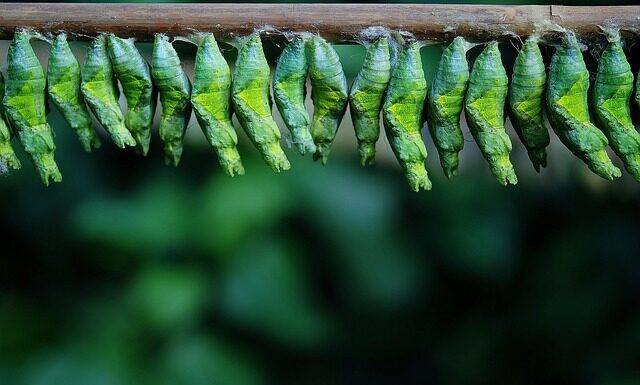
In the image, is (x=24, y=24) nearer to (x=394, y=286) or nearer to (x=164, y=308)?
(x=164, y=308)

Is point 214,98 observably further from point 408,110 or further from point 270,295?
point 270,295

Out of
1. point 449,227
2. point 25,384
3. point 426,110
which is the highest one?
point 426,110

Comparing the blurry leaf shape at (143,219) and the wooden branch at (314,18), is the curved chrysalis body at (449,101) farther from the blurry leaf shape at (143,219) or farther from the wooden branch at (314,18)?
the blurry leaf shape at (143,219)

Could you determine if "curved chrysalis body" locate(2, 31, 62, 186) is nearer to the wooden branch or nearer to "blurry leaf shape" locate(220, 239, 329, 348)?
the wooden branch

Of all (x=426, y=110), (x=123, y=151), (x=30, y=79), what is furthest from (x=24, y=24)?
(x=123, y=151)

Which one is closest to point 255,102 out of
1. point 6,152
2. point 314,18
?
point 314,18

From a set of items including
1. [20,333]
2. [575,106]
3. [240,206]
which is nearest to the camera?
[575,106]
